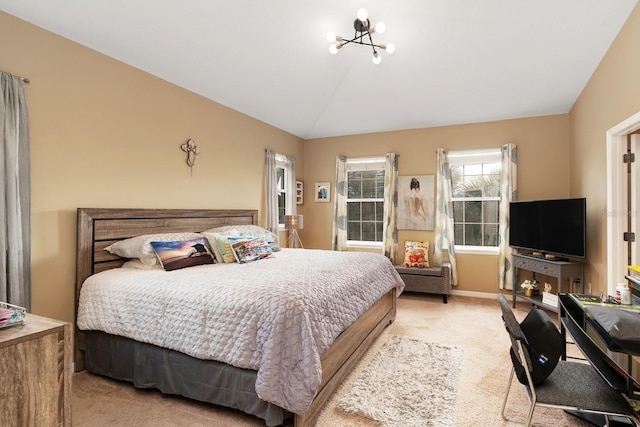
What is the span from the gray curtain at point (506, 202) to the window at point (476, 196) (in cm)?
19

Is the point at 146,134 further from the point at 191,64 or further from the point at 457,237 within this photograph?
the point at 457,237

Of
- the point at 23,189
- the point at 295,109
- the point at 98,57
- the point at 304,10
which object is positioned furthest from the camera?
the point at 295,109

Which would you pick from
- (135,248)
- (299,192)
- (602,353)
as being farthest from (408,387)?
(299,192)

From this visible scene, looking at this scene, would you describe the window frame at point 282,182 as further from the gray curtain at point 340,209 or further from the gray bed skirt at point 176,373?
the gray bed skirt at point 176,373

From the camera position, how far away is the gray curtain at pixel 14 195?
2.22m

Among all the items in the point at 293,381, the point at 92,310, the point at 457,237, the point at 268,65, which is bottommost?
the point at 293,381

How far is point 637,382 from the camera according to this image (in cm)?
131

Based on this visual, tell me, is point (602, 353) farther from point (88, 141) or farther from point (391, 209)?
point (391, 209)

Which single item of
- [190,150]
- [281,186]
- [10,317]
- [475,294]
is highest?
[190,150]

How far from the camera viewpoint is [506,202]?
15.6ft

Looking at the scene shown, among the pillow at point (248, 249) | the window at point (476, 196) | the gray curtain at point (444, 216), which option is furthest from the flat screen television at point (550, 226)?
the pillow at point (248, 249)

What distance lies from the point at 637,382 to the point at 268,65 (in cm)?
383

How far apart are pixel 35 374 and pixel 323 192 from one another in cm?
488

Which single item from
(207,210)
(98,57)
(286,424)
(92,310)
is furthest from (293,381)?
(98,57)
